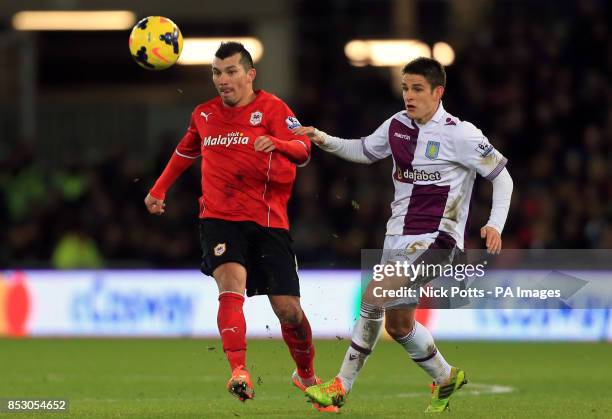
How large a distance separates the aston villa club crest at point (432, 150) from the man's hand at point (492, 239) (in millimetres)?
586

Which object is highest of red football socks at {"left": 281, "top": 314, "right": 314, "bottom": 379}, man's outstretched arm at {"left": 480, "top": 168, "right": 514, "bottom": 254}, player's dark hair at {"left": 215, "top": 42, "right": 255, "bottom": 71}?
player's dark hair at {"left": 215, "top": 42, "right": 255, "bottom": 71}

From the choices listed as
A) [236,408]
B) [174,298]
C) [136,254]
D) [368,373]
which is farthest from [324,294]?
[236,408]

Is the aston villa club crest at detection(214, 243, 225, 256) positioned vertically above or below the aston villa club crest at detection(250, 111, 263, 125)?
below

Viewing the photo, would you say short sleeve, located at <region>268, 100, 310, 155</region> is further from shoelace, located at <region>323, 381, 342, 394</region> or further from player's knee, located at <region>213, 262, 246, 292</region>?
shoelace, located at <region>323, 381, 342, 394</region>

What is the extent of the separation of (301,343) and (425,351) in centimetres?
89

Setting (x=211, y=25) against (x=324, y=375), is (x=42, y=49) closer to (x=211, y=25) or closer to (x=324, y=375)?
(x=211, y=25)

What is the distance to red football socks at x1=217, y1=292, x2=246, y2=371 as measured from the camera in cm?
875

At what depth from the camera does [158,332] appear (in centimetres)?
1761

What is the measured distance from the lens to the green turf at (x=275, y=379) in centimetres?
945

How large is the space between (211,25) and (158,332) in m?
7.47

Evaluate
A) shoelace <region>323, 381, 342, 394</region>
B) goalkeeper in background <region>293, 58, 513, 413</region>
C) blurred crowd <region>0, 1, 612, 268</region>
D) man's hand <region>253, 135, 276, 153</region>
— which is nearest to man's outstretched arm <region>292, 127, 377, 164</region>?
goalkeeper in background <region>293, 58, 513, 413</region>

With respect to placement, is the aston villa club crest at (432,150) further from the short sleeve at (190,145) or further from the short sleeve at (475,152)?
the short sleeve at (190,145)

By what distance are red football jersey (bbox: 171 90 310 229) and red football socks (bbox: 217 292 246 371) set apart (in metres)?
0.57

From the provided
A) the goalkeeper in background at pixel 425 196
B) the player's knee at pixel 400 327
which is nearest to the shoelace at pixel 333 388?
the goalkeeper in background at pixel 425 196
